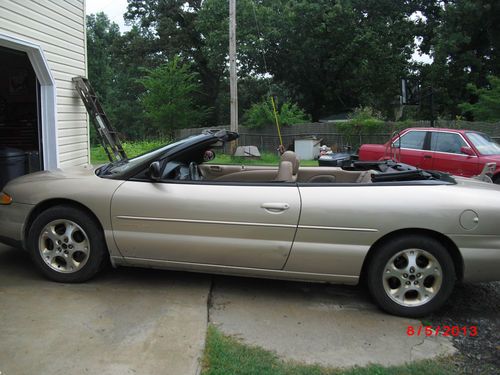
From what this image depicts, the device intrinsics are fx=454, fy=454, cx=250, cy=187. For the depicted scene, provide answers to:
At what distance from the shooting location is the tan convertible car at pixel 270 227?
3543mm

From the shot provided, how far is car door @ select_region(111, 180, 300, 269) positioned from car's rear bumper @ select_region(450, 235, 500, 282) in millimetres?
1306

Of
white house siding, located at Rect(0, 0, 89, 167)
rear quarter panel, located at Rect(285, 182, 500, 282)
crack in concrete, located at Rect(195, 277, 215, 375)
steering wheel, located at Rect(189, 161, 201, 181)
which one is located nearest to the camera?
crack in concrete, located at Rect(195, 277, 215, 375)

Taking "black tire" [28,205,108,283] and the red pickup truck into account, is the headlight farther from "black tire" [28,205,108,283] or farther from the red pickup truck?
the red pickup truck

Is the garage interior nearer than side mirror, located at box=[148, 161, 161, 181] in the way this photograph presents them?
No

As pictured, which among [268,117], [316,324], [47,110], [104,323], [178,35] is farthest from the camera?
[178,35]

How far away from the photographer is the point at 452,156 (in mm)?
10125

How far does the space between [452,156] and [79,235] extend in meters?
8.65

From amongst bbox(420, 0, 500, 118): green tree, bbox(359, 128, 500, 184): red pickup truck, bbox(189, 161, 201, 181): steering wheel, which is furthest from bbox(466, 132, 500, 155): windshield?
bbox(420, 0, 500, 118): green tree

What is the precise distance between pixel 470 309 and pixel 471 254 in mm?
702

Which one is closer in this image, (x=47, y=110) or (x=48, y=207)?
(x=48, y=207)

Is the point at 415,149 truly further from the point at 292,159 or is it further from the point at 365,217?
the point at 365,217

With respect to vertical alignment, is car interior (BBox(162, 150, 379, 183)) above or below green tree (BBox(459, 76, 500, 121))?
below

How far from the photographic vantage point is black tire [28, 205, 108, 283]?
396 cm

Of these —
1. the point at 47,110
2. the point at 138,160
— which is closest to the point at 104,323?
the point at 138,160
